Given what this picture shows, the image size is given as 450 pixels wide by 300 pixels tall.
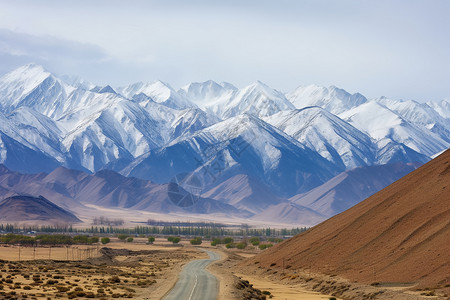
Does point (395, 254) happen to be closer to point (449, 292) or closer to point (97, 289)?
point (449, 292)

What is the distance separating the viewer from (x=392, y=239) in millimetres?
86875

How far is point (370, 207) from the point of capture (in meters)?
106

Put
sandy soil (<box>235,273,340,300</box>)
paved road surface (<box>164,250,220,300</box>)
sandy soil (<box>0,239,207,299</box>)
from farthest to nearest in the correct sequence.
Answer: sandy soil (<box>235,273,340,300</box>)
paved road surface (<box>164,250,220,300</box>)
sandy soil (<box>0,239,207,299</box>)

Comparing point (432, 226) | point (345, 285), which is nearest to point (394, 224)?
point (432, 226)

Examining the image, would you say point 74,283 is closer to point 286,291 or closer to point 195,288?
point 195,288

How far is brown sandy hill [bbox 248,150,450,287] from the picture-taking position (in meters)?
75.6

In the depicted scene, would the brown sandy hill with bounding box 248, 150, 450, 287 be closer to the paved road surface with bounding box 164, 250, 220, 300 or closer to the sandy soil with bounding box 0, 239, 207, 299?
the paved road surface with bounding box 164, 250, 220, 300

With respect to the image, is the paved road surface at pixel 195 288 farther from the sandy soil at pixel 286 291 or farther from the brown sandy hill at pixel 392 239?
the brown sandy hill at pixel 392 239

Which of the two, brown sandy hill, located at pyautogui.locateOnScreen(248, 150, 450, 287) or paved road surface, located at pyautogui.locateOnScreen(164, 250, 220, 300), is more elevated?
brown sandy hill, located at pyautogui.locateOnScreen(248, 150, 450, 287)

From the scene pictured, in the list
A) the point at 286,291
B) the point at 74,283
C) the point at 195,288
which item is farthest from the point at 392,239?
the point at 74,283

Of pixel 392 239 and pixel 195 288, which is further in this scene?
pixel 392 239

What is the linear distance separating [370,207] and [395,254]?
24.4 meters

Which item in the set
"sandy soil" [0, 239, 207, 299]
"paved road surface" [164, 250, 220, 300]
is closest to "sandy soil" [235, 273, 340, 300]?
"paved road surface" [164, 250, 220, 300]

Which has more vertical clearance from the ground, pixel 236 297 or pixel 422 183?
pixel 422 183
